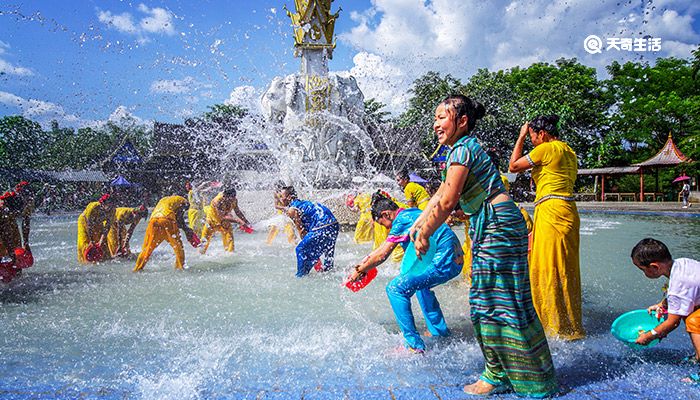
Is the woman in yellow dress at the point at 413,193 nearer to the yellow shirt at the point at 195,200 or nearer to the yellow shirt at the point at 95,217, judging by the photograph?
the yellow shirt at the point at 95,217

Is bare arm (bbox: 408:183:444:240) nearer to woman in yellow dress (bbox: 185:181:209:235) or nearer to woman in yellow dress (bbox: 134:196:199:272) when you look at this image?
woman in yellow dress (bbox: 134:196:199:272)

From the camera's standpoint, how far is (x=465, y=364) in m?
3.13

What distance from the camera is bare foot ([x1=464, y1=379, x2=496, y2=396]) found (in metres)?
2.59

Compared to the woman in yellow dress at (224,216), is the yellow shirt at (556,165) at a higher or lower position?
higher

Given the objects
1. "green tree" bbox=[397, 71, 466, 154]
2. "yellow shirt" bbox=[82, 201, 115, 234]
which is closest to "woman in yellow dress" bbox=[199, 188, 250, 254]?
"yellow shirt" bbox=[82, 201, 115, 234]

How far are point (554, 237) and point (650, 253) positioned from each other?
0.76 metres

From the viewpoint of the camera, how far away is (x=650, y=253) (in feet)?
9.66

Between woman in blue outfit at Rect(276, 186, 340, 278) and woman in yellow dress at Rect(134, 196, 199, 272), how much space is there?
194cm

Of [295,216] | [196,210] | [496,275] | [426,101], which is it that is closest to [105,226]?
[196,210]

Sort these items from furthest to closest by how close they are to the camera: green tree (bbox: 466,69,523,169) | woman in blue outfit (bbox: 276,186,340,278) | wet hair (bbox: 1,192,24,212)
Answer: green tree (bbox: 466,69,523,169)
woman in blue outfit (bbox: 276,186,340,278)
wet hair (bbox: 1,192,24,212)

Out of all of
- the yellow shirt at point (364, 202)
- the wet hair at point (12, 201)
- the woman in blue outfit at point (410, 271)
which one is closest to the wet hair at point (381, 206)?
the woman in blue outfit at point (410, 271)

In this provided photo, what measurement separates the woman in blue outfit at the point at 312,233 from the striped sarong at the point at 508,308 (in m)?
3.66

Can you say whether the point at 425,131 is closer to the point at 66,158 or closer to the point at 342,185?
the point at 342,185

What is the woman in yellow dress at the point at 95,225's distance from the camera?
7871mm
